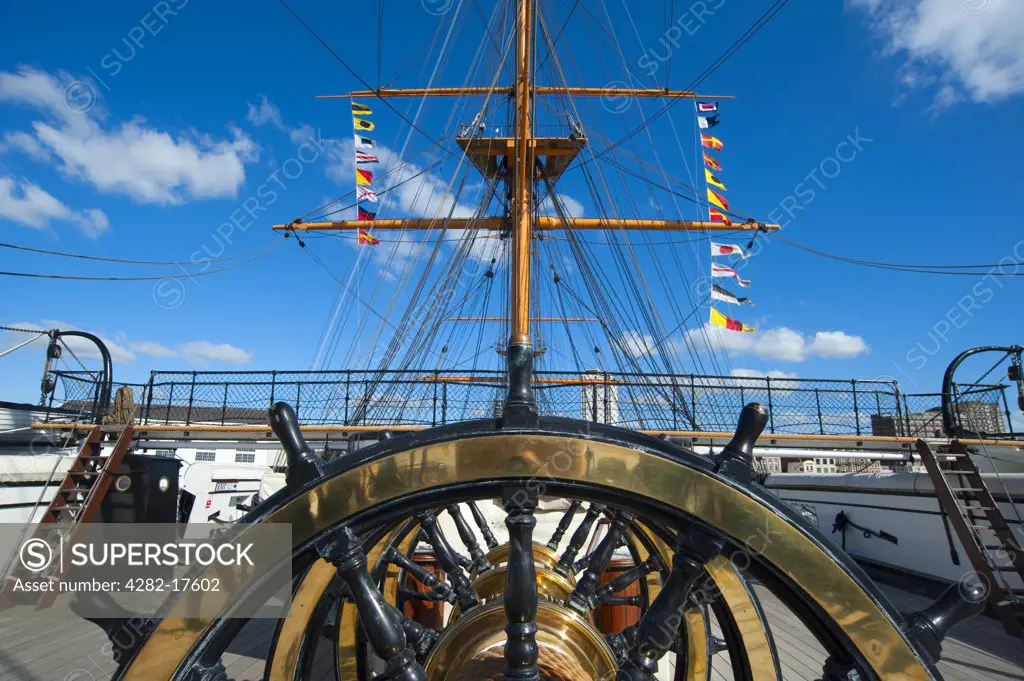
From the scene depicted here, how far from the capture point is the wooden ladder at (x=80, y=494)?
25.5ft

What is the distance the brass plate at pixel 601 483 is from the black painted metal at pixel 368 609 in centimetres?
4

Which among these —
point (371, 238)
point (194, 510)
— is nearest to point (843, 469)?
point (371, 238)

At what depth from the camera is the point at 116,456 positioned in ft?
29.9

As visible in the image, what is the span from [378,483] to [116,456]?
32.0 ft

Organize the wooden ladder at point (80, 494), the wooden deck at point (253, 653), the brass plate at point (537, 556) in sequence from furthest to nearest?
1. the wooden ladder at point (80, 494)
2. the wooden deck at point (253, 653)
3. the brass plate at point (537, 556)

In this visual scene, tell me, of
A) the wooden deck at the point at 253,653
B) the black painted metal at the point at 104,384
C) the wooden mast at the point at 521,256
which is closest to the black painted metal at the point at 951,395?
the wooden deck at the point at 253,653

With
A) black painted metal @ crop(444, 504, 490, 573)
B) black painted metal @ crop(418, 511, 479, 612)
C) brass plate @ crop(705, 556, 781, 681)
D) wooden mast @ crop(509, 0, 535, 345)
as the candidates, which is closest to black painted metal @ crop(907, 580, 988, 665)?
brass plate @ crop(705, 556, 781, 681)

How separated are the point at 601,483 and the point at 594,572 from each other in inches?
45.7

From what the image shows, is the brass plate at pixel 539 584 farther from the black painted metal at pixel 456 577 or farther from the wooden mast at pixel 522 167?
the wooden mast at pixel 522 167

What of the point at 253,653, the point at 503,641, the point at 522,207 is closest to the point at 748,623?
the point at 503,641

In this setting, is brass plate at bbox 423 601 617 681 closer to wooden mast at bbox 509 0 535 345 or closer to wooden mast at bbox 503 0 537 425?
wooden mast at bbox 503 0 537 425

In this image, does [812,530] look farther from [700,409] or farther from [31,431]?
[31,431]

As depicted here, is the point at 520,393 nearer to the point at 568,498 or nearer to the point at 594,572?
the point at 568,498

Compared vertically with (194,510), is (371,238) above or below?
above
